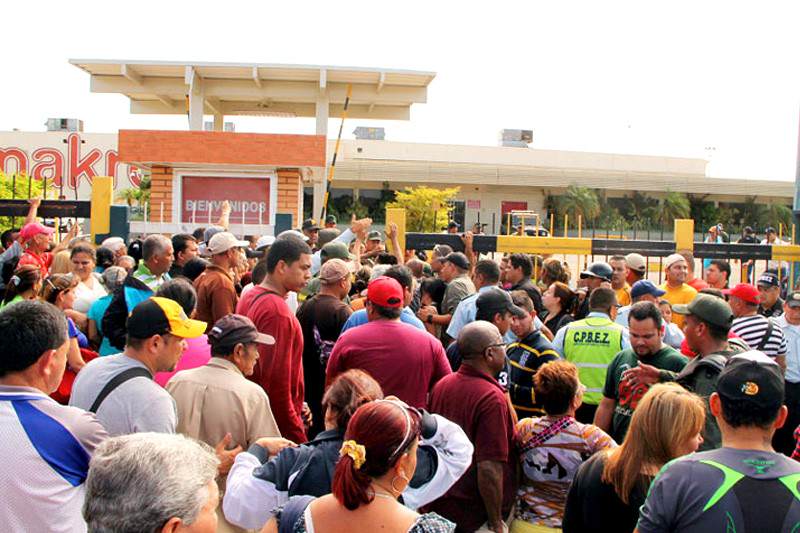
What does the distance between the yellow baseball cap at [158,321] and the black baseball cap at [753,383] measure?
2.50 m

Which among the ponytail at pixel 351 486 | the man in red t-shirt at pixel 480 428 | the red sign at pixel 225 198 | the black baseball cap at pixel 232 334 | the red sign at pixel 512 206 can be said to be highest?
the red sign at pixel 512 206

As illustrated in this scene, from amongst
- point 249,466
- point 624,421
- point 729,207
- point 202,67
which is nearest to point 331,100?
point 202,67

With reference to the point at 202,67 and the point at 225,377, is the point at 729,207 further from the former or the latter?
the point at 225,377

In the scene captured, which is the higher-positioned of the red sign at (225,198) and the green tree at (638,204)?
the green tree at (638,204)

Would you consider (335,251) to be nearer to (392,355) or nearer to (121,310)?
(121,310)

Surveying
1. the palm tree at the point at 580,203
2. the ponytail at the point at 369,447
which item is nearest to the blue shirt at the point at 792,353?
the ponytail at the point at 369,447

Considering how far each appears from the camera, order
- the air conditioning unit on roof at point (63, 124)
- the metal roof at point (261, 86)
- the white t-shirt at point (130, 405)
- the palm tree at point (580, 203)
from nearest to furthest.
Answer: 1. the white t-shirt at point (130, 405)
2. the metal roof at point (261, 86)
3. the palm tree at point (580, 203)
4. the air conditioning unit on roof at point (63, 124)

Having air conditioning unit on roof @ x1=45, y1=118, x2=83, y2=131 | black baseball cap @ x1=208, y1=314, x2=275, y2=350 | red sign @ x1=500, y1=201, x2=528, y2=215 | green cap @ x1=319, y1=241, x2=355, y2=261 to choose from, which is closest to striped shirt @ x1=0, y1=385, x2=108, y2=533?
black baseball cap @ x1=208, y1=314, x2=275, y2=350

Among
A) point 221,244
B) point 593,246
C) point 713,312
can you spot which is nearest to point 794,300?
point 713,312

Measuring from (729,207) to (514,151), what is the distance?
45.0ft

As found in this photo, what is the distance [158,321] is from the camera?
386 centimetres

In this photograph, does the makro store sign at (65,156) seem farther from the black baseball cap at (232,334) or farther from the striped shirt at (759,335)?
the black baseball cap at (232,334)

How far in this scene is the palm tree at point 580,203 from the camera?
4434cm

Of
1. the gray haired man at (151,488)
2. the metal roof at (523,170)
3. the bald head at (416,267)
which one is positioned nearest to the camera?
the gray haired man at (151,488)
